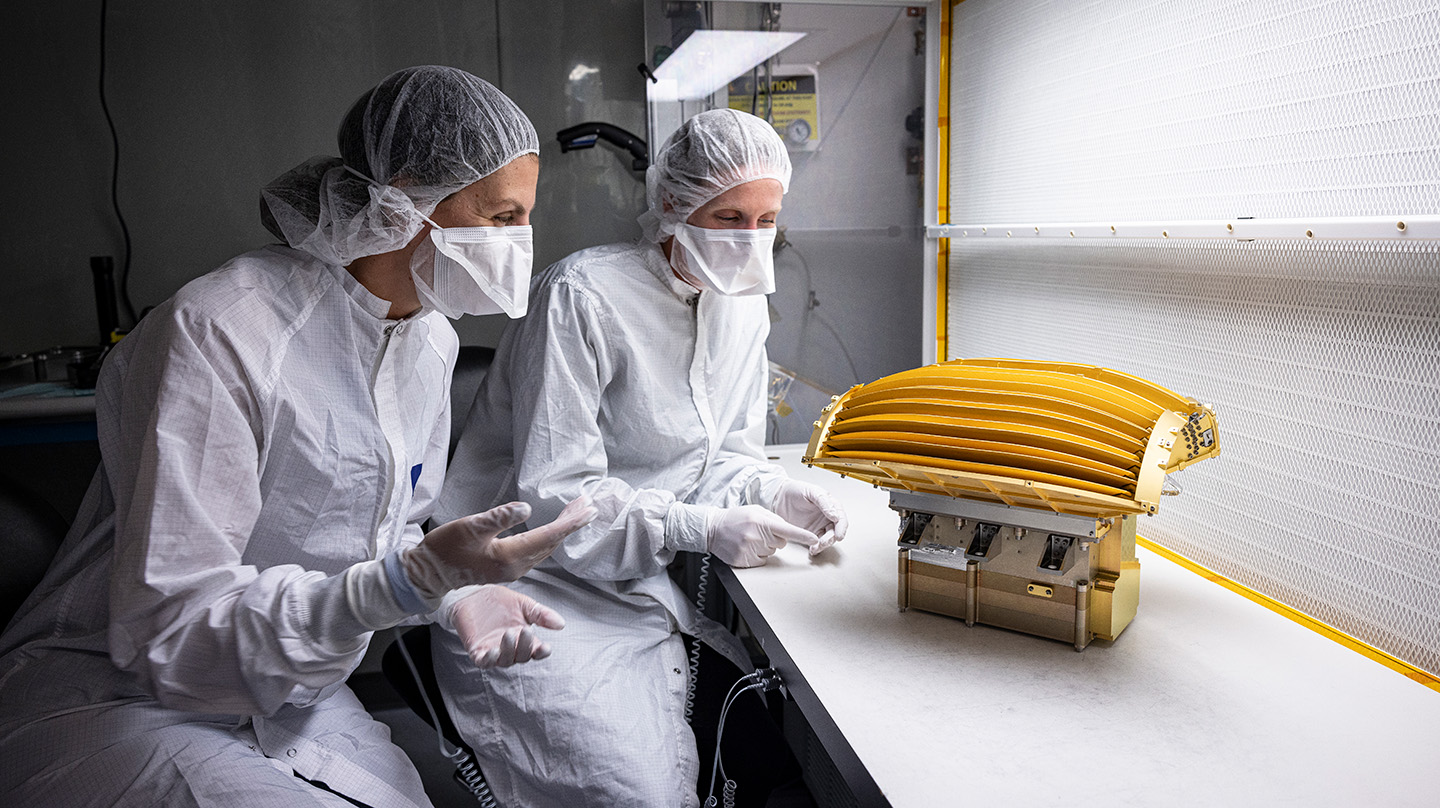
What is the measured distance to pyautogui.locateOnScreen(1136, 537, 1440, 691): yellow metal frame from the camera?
1.12 m

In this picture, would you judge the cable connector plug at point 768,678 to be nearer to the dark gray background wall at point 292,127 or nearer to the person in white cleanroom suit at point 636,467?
the person in white cleanroom suit at point 636,467

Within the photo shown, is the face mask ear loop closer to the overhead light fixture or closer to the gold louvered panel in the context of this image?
the gold louvered panel

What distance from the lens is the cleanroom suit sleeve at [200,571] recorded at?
3.47ft

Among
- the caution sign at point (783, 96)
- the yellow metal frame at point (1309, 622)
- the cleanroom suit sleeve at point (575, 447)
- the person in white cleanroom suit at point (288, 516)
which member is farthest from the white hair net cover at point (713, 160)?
the yellow metal frame at point (1309, 622)

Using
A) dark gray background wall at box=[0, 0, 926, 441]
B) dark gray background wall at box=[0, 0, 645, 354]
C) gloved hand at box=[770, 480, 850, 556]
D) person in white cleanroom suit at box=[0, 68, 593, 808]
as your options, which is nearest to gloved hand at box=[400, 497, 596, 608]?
person in white cleanroom suit at box=[0, 68, 593, 808]

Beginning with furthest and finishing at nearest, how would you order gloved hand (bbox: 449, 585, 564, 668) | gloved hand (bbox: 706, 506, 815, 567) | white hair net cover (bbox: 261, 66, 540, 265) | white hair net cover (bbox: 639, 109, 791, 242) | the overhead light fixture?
1. the overhead light fixture
2. white hair net cover (bbox: 639, 109, 791, 242)
3. gloved hand (bbox: 706, 506, 815, 567)
4. white hair net cover (bbox: 261, 66, 540, 265)
5. gloved hand (bbox: 449, 585, 564, 668)

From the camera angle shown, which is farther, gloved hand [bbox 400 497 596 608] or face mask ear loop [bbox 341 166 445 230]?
face mask ear loop [bbox 341 166 445 230]

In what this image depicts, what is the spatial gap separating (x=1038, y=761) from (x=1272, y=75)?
104cm

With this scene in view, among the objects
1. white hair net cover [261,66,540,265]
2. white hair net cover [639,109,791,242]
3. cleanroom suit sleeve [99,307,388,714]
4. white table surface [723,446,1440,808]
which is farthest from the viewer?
white hair net cover [639,109,791,242]

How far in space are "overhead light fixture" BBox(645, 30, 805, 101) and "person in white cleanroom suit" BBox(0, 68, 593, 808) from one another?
3.32 feet

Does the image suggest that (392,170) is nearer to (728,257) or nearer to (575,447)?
(575,447)

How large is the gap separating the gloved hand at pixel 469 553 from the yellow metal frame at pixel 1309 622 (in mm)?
1059

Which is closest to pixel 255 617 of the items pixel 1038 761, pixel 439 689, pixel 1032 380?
pixel 439 689

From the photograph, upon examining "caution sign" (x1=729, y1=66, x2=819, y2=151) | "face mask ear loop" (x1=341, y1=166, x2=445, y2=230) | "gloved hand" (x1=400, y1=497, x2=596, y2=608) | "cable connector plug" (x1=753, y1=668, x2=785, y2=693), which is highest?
"caution sign" (x1=729, y1=66, x2=819, y2=151)
